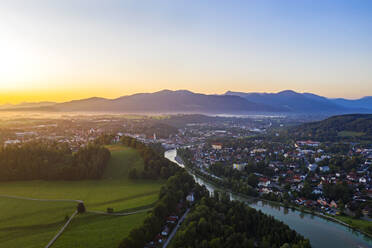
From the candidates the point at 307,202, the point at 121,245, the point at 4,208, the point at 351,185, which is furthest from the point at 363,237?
the point at 4,208

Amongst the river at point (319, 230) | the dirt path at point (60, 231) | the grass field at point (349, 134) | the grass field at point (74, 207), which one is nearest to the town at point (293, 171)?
the river at point (319, 230)

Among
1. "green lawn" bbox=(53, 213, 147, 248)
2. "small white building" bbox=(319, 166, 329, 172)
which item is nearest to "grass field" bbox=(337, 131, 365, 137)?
"small white building" bbox=(319, 166, 329, 172)

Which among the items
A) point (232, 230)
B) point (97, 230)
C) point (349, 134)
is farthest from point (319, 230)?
point (349, 134)

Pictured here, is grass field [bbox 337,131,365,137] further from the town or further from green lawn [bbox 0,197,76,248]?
green lawn [bbox 0,197,76,248]

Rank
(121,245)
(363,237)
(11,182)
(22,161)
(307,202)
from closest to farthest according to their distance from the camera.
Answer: (121,245)
(363,237)
(307,202)
(11,182)
(22,161)

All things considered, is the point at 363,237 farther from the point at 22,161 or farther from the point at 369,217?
the point at 22,161

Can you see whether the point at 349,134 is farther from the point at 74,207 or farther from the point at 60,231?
the point at 60,231
